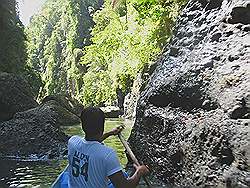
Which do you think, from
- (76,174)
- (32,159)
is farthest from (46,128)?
(76,174)

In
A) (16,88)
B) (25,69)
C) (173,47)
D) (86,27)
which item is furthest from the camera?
(86,27)

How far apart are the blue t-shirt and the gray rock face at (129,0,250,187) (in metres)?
2.55

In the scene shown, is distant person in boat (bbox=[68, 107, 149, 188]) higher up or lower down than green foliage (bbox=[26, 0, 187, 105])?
higher up

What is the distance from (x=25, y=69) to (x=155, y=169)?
2381 centimetres

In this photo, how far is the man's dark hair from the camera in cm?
395

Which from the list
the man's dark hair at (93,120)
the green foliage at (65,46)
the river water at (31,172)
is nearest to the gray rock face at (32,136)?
the river water at (31,172)

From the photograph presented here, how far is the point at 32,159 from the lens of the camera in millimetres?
11664

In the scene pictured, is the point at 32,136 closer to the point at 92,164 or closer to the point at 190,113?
the point at 190,113

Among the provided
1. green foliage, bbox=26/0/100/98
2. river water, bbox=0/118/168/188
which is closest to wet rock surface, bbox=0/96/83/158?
river water, bbox=0/118/168/188

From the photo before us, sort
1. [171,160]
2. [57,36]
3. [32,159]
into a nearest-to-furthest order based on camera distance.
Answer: [171,160], [32,159], [57,36]

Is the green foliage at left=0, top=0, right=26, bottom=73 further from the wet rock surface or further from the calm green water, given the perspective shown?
the calm green water

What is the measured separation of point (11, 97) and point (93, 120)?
12.9 metres

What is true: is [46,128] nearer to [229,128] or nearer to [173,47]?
[173,47]

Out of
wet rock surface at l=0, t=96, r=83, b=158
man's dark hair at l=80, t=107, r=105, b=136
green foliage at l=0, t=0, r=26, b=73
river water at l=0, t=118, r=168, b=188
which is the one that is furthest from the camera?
green foliage at l=0, t=0, r=26, b=73
